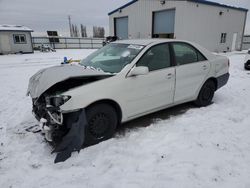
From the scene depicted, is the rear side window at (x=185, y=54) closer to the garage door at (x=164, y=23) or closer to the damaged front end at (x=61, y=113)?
the damaged front end at (x=61, y=113)

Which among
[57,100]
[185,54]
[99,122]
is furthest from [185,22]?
[57,100]

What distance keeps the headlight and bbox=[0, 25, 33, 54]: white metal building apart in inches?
805

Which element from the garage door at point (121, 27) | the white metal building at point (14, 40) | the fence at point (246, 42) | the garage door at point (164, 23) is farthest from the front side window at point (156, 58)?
the fence at point (246, 42)

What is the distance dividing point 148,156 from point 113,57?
1939 mm

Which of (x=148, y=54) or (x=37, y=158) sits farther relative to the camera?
(x=148, y=54)

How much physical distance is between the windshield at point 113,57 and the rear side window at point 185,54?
0.86 metres

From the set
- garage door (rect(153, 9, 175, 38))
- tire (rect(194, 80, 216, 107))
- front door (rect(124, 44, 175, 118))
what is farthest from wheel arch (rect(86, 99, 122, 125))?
garage door (rect(153, 9, 175, 38))

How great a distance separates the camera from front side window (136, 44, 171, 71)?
3.50 metres

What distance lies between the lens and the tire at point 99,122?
2.95m

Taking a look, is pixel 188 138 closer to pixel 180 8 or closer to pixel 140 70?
pixel 140 70

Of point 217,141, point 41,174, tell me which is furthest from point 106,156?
point 217,141

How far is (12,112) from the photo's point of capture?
14.3 feet

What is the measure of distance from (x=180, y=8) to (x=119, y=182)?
660 inches

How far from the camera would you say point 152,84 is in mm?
3486
